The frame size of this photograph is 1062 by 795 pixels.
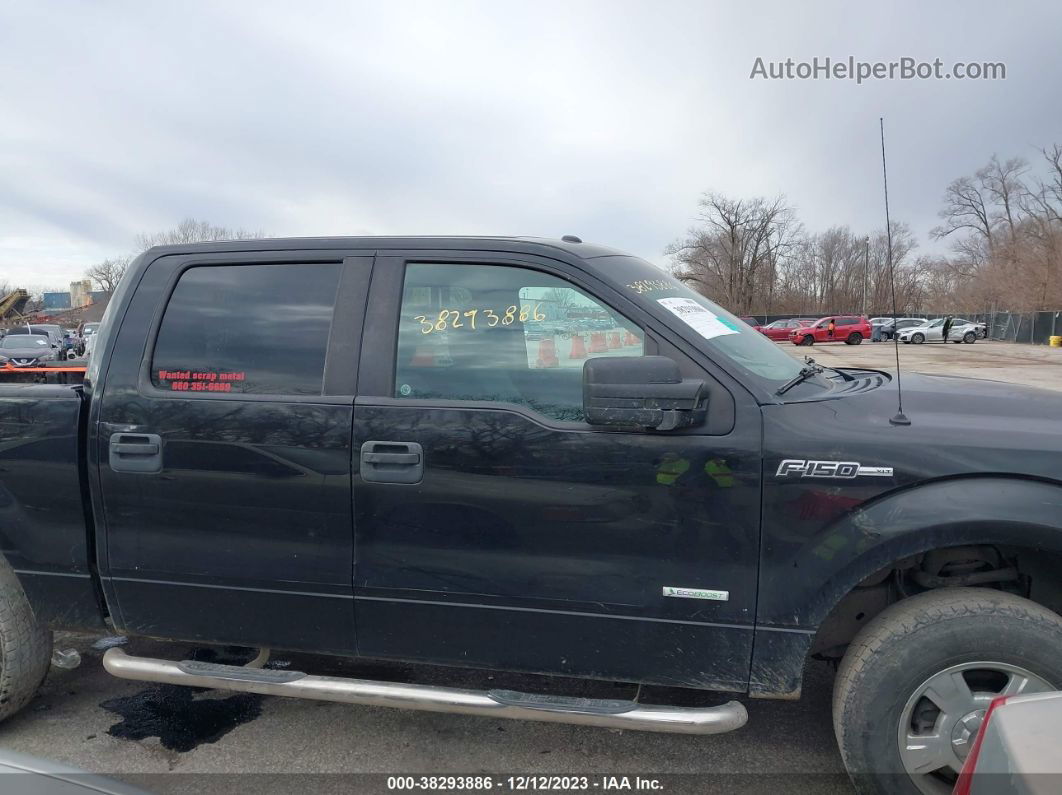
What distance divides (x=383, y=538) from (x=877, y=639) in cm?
170

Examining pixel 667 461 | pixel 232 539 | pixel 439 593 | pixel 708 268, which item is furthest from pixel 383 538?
pixel 708 268

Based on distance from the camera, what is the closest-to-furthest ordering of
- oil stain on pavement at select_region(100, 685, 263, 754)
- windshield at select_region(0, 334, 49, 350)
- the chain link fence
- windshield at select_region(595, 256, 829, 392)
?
1. windshield at select_region(595, 256, 829, 392)
2. oil stain on pavement at select_region(100, 685, 263, 754)
3. windshield at select_region(0, 334, 49, 350)
4. the chain link fence

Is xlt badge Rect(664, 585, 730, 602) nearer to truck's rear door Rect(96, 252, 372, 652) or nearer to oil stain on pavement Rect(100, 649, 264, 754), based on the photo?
truck's rear door Rect(96, 252, 372, 652)

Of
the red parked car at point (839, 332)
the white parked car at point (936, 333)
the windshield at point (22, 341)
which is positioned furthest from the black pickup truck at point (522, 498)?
the white parked car at point (936, 333)

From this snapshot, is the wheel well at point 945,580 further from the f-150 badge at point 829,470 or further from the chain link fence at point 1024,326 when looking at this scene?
the chain link fence at point 1024,326

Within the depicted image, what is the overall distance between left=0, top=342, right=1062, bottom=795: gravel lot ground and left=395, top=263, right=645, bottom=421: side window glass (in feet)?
4.63

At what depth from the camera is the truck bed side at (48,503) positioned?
2658mm

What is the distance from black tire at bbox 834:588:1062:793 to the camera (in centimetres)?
210

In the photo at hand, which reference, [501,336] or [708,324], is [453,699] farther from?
[708,324]

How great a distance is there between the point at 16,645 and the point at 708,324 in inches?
121

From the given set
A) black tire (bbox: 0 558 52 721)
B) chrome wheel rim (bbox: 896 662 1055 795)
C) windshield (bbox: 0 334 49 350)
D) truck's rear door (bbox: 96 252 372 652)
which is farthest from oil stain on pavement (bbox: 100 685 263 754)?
windshield (bbox: 0 334 49 350)

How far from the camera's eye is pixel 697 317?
8.36 ft

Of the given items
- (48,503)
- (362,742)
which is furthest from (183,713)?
(48,503)

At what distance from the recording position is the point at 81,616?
109 inches
